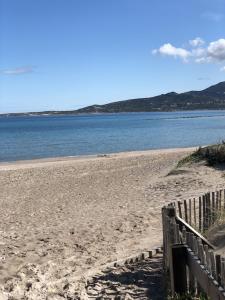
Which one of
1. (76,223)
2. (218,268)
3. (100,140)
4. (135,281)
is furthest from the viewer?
(100,140)

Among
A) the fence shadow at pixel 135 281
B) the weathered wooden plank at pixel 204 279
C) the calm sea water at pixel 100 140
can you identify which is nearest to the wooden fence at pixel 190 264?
the weathered wooden plank at pixel 204 279

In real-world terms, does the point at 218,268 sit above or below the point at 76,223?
above

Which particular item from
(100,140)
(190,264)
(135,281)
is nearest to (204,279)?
(190,264)

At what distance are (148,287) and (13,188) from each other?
534 inches

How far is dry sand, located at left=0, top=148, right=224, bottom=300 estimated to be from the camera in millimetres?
7113

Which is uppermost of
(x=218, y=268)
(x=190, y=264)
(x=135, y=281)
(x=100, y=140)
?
(x=218, y=268)

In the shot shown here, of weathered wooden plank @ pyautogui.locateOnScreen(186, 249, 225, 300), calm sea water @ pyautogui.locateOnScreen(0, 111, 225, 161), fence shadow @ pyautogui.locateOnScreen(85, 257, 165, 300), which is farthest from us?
calm sea water @ pyautogui.locateOnScreen(0, 111, 225, 161)

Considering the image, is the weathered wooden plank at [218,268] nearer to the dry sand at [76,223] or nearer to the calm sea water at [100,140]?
the dry sand at [76,223]

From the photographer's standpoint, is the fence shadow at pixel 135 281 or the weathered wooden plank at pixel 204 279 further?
the fence shadow at pixel 135 281

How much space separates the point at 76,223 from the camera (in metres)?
11.0

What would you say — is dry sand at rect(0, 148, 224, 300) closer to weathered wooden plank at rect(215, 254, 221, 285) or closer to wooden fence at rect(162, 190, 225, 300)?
wooden fence at rect(162, 190, 225, 300)

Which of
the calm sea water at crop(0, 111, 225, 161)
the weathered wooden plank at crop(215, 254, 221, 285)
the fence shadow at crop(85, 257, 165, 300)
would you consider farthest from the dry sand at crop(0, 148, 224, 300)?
the calm sea water at crop(0, 111, 225, 161)

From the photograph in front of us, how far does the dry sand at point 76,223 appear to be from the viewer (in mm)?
7113

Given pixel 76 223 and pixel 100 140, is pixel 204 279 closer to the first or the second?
pixel 76 223
